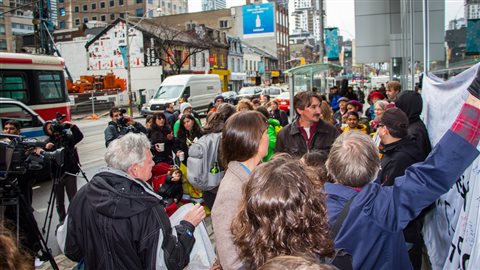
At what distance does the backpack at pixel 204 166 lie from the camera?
4561 mm

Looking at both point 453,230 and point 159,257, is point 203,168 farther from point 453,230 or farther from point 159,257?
point 453,230

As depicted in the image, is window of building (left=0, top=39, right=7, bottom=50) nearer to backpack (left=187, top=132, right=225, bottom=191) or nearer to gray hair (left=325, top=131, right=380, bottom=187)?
backpack (left=187, top=132, right=225, bottom=191)

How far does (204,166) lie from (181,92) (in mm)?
22182

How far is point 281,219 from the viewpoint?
5.80 feet

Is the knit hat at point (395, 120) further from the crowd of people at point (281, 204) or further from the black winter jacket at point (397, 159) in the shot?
the black winter jacket at point (397, 159)

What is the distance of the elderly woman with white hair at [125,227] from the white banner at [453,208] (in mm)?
1718

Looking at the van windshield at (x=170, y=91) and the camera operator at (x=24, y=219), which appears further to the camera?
the van windshield at (x=170, y=91)

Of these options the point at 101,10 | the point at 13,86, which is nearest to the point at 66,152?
the point at 13,86

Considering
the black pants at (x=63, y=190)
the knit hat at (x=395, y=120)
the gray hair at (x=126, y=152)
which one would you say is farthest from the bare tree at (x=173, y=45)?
the gray hair at (x=126, y=152)

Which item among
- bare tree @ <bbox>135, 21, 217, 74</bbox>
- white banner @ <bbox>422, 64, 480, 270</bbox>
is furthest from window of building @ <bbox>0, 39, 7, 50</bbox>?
white banner @ <bbox>422, 64, 480, 270</bbox>

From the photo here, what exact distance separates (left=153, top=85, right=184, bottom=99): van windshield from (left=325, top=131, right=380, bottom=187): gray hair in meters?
24.3

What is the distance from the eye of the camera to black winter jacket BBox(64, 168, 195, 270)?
2.55 meters

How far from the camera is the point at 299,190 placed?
183 centimetres

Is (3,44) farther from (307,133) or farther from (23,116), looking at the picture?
(307,133)
